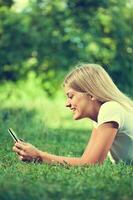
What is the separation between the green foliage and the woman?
23729 mm

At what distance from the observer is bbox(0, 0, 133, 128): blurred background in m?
30.1

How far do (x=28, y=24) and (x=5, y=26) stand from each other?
43.8 inches

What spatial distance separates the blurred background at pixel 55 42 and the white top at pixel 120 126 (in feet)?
76.6

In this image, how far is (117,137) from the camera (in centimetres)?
596

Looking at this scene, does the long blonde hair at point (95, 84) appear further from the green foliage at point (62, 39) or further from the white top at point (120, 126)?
the green foliage at point (62, 39)

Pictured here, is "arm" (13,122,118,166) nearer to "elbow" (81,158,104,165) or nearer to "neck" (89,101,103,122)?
"elbow" (81,158,104,165)

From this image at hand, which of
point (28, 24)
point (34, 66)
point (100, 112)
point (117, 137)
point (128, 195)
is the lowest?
point (34, 66)

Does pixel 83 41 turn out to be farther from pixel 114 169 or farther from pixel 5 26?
pixel 114 169

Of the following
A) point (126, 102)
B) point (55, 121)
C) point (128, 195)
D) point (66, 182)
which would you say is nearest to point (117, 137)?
point (126, 102)

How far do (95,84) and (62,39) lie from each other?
2470 cm

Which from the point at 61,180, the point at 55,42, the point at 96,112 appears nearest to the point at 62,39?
the point at 55,42

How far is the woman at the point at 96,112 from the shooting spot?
5602 mm

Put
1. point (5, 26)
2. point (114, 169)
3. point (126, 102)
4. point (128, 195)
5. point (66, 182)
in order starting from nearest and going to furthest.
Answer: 1. point (128, 195)
2. point (66, 182)
3. point (114, 169)
4. point (126, 102)
5. point (5, 26)

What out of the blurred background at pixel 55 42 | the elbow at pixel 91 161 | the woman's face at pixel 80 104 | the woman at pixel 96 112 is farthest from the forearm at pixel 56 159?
the blurred background at pixel 55 42
